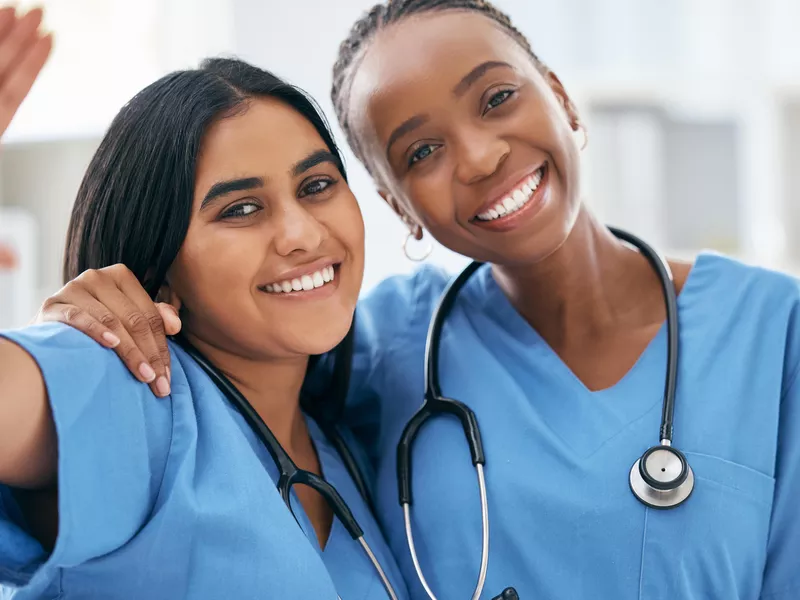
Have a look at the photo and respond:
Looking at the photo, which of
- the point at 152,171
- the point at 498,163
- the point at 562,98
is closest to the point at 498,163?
the point at 498,163

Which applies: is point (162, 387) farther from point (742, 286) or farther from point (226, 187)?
point (742, 286)

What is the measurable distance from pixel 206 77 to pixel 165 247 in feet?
0.72

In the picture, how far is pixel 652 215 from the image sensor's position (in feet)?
11.2

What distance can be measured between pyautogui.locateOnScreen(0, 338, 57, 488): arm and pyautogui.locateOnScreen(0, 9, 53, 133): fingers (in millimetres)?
209

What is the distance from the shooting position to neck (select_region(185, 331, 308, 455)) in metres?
1.18

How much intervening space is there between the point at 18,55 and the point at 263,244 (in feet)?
1.14

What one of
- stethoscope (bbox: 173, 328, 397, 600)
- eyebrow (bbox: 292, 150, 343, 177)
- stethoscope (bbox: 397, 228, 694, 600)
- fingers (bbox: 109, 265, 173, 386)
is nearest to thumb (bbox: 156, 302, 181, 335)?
fingers (bbox: 109, 265, 173, 386)

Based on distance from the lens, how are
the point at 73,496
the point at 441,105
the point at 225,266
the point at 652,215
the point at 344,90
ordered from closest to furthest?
the point at 73,496 → the point at 225,266 → the point at 441,105 → the point at 344,90 → the point at 652,215

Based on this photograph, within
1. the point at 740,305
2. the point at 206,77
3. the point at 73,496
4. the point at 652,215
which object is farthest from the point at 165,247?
the point at 652,215

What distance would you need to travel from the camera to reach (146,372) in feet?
3.05

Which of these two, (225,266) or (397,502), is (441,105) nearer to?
(225,266)

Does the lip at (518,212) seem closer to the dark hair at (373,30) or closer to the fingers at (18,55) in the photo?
the dark hair at (373,30)

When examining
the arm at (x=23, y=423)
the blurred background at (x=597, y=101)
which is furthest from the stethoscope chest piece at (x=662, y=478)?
the blurred background at (x=597, y=101)

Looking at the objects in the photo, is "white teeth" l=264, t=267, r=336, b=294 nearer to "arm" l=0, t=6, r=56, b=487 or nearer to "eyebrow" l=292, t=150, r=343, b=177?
"eyebrow" l=292, t=150, r=343, b=177
